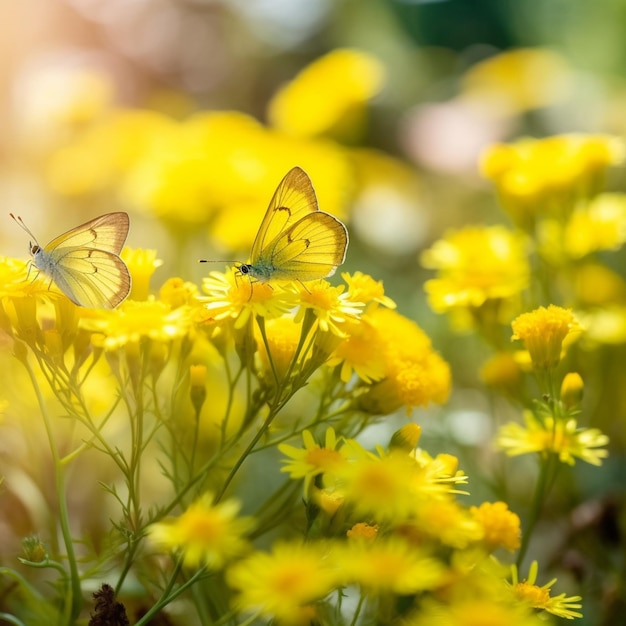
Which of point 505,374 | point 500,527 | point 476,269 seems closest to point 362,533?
point 500,527

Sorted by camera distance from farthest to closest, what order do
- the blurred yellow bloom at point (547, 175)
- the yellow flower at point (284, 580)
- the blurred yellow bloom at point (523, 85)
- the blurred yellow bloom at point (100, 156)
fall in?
the blurred yellow bloom at point (523, 85) → the blurred yellow bloom at point (100, 156) → the blurred yellow bloom at point (547, 175) → the yellow flower at point (284, 580)

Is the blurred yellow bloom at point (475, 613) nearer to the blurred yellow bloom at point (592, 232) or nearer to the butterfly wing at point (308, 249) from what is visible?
the butterfly wing at point (308, 249)

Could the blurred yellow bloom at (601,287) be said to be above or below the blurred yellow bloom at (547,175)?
below

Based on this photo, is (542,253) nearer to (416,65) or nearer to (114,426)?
(114,426)

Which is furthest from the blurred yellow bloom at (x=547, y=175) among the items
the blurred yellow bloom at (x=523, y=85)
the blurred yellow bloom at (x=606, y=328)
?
the blurred yellow bloom at (x=523, y=85)

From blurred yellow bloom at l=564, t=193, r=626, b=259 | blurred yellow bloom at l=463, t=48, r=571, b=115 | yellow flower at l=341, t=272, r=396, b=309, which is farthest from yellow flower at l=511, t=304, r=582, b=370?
blurred yellow bloom at l=463, t=48, r=571, b=115

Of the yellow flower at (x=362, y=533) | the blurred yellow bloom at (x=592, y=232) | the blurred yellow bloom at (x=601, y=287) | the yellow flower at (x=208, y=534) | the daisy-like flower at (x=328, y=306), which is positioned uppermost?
the daisy-like flower at (x=328, y=306)

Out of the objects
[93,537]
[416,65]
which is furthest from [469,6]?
[93,537]
